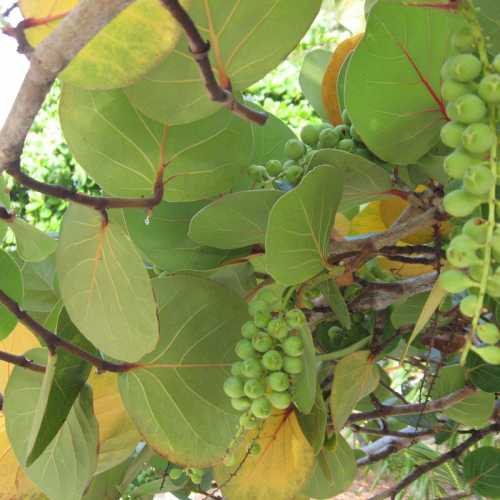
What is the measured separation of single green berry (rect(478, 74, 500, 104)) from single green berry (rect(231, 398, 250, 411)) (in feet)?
0.68

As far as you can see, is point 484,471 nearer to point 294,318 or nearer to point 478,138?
point 294,318

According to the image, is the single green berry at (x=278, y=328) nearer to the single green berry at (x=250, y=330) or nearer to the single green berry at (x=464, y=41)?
the single green berry at (x=250, y=330)

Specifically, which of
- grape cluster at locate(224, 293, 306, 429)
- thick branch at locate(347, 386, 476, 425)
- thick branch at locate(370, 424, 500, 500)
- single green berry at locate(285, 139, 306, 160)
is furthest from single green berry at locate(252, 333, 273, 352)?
thick branch at locate(370, 424, 500, 500)

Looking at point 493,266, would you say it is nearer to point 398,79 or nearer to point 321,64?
point 398,79

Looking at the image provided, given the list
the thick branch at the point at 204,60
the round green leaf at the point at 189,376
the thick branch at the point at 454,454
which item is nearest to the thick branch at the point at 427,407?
the thick branch at the point at 454,454

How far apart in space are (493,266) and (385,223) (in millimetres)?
288

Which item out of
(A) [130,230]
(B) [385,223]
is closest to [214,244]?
(A) [130,230]

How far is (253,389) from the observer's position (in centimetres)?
35

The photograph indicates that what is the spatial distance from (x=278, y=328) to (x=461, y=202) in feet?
0.54

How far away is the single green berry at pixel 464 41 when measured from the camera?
23cm

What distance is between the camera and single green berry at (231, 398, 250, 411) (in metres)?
0.35

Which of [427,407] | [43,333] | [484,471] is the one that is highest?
[43,333]

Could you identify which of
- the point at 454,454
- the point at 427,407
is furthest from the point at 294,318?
the point at 454,454

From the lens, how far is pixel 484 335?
0.66ft
